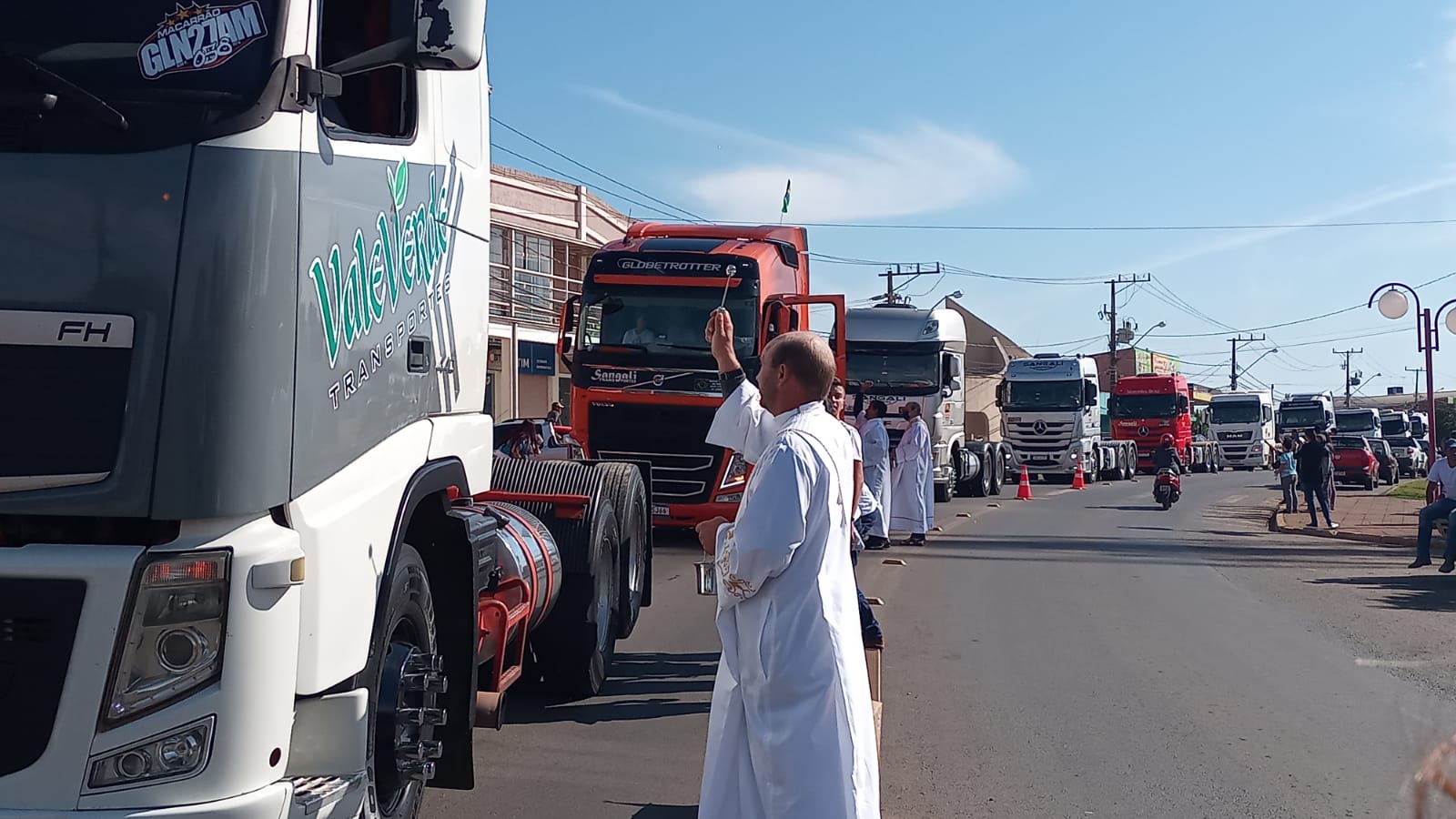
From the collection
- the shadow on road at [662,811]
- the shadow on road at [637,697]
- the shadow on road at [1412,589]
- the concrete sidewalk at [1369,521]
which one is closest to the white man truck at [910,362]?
the concrete sidewalk at [1369,521]

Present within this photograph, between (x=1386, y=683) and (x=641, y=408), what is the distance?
7806 mm

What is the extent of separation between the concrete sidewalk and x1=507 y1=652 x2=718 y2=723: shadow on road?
44.5ft

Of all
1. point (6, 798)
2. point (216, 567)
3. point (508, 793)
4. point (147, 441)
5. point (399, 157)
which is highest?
point (399, 157)

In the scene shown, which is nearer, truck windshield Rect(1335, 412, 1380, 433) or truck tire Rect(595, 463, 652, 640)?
truck tire Rect(595, 463, 652, 640)

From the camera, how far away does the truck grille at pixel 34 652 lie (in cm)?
275

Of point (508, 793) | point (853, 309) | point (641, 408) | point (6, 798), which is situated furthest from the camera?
point (853, 309)

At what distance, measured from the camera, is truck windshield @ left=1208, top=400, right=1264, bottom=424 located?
5091cm

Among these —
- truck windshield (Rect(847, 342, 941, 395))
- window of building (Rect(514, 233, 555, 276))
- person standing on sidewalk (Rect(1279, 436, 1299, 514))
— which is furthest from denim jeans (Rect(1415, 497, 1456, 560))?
window of building (Rect(514, 233, 555, 276))

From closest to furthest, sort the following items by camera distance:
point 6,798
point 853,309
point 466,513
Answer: point 6,798, point 466,513, point 853,309

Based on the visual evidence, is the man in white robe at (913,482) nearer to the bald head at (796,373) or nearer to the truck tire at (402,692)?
the bald head at (796,373)

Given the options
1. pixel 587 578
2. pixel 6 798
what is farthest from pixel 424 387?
pixel 587 578

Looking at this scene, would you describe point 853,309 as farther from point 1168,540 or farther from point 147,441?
point 147,441

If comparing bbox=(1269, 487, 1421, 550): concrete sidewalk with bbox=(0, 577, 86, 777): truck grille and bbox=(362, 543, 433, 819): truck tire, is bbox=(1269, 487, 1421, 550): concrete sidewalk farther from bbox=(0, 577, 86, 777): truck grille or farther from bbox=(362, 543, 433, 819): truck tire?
bbox=(0, 577, 86, 777): truck grille

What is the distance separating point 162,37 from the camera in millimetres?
3105
